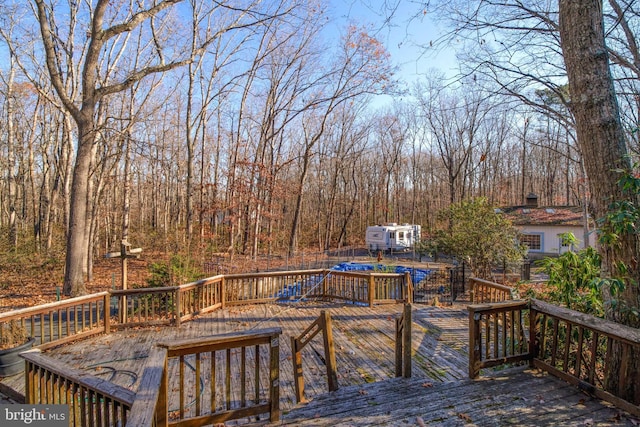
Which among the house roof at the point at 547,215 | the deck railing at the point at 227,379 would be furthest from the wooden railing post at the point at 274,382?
the house roof at the point at 547,215

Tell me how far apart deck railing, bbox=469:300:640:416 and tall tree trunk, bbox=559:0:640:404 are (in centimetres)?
10

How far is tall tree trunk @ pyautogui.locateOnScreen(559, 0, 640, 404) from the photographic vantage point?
10.0 feet

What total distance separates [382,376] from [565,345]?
6.54 feet

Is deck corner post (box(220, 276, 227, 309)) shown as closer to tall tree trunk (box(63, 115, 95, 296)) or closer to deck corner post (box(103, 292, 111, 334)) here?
deck corner post (box(103, 292, 111, 334))

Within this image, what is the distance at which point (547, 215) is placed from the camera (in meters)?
18.7

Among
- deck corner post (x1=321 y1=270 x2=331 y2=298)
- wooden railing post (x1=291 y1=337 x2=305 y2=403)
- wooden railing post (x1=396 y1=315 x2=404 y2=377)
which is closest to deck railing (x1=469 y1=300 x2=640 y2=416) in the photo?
wooden railing post (x1=396 y1=315 x2=404 y2=377)

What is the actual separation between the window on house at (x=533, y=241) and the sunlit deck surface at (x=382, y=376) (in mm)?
13416

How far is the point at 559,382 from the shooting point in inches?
134

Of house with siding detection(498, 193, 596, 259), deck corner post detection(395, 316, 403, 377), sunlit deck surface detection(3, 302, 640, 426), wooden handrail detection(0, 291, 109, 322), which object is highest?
house with siding detection(498, 193, 596, 259)

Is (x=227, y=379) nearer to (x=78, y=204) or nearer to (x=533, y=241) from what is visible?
(x=78, y=204)

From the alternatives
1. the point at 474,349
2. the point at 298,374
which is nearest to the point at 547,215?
the point at 474,349

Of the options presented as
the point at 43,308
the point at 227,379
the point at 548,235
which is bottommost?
the point at 227,379

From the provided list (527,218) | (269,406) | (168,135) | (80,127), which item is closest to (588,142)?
(269,406)

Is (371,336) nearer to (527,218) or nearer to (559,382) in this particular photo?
(559,382)
